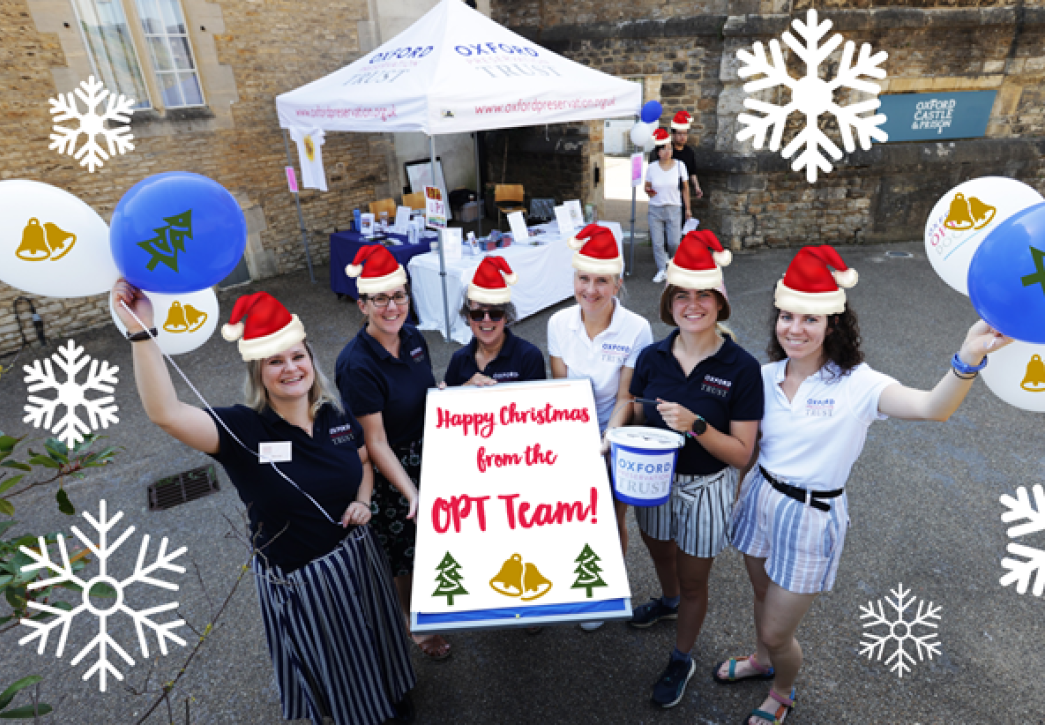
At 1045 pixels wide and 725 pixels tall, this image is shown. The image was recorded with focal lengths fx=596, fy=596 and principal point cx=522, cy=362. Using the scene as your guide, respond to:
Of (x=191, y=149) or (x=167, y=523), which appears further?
(x=191, y=149)

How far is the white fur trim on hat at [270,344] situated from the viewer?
2.06 metres

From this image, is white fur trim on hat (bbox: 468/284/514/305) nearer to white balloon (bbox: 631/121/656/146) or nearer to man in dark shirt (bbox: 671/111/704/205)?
man in dark shirt (bbox: 671/111/704/205)

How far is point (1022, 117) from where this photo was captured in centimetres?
942

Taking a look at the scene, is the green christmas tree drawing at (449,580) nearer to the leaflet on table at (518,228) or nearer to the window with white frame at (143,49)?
the leaflet on table at (518,228)

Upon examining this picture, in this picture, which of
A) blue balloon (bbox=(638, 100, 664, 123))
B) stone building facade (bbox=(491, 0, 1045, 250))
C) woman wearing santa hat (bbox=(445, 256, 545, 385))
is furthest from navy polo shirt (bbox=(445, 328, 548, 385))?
stone building facade (bbox=(491, 0, 1045, 250))

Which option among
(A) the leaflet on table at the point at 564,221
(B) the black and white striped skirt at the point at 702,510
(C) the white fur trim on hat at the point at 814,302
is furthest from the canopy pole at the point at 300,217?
(C) the white fur trim on hat at the point at 814,302

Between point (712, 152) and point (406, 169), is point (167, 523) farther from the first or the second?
point (712, 152)

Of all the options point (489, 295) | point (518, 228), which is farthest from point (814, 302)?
point (518, 228)

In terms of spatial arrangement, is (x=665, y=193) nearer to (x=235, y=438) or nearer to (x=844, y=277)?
(x=844, y=277)

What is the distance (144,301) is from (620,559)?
180 centimetres

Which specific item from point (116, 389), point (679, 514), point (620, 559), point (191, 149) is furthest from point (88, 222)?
point (191, 149)

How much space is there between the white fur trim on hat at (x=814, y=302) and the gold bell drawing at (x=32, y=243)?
7.89 ft

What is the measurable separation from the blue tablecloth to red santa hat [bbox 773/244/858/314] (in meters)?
5.90

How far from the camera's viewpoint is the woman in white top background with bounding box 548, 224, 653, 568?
2668 mm
